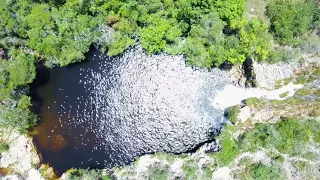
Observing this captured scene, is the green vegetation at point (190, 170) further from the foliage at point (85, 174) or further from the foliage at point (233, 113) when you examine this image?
the foliage at point (85, 174)

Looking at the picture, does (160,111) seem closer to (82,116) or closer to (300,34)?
(82,116)

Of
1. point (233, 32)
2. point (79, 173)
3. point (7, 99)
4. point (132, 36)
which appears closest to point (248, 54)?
point (233, 32)

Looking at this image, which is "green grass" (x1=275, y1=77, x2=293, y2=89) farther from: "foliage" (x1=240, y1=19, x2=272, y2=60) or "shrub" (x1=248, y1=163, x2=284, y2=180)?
"shrub" (x1=248, y1=163, x2=284, y2=180)

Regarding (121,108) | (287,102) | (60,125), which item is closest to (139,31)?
(121,108)

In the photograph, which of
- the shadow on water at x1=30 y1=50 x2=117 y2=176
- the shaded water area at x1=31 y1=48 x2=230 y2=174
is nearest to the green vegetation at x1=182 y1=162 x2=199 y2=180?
the shaded water area at x1=31 y1=48 x2=230 y2=174

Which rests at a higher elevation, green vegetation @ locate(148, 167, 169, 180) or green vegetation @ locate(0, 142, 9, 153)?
green vegetation @ locate(0, 142, 9, 153)

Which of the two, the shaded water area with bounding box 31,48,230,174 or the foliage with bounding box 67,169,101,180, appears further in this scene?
the shaded water area with bounding box 31,48,230,174

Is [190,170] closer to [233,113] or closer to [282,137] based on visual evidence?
[233,113]
